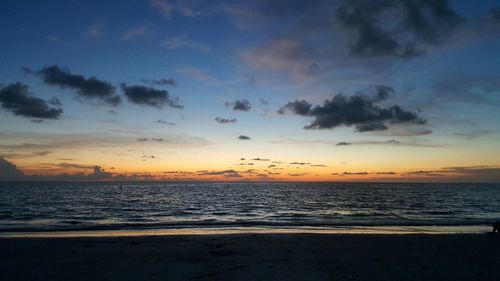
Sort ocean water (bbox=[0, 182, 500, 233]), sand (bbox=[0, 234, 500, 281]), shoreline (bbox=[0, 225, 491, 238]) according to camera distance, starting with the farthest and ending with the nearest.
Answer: ocean water (bbox=[0, 182, 500, 233]), shoreline (bbox=[0, 225, 491, 238]), sand (bbox=[0, 234, 500, 281])

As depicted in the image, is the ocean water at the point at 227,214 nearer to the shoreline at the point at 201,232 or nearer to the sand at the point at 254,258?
the shoreline at the point at 201,232

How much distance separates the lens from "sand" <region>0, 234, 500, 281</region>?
44.3ft

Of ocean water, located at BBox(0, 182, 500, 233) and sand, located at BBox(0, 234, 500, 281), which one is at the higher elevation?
sand, located at BBox(0, 234, 500, 281)

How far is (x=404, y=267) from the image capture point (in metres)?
14.9

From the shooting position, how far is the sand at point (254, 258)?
13508 millimetres

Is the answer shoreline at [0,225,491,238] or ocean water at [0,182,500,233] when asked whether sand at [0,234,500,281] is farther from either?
ocean water at [0,182,500,233]

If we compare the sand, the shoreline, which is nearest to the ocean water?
the shoreline

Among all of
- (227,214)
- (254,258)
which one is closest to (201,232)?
(254,258)

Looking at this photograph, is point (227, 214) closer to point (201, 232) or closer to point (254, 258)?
point (201, 232)

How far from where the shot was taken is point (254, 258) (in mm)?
16359

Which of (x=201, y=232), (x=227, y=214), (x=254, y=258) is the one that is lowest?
(x=227, y=214)

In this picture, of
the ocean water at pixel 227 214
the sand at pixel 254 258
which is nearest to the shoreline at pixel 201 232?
the ocean water at pixel 227 214

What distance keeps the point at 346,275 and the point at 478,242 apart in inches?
528

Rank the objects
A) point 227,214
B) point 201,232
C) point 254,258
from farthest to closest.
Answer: point 227,214 → point 201,232 → point 254,258
